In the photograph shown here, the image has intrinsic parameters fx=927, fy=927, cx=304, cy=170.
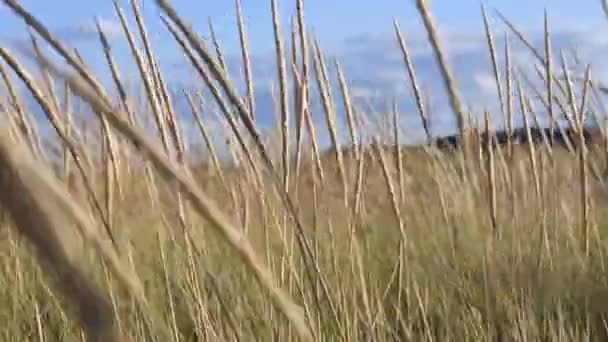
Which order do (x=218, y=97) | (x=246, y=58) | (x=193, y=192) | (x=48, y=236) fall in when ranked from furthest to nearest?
(x=246, y=58) → (x=218, y=97) → (x=193, y=192) → (x=48, y=236)

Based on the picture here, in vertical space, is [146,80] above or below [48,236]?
above

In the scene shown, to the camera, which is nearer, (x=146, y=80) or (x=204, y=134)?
(x=146, y=80)

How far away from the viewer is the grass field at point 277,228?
0.36 meters

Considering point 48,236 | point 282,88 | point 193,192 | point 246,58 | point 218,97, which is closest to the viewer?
point 48,236

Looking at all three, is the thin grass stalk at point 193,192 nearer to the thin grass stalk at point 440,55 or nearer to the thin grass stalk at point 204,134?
the thin grass stalk at point 440,55

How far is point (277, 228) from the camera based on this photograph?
5.37 feet

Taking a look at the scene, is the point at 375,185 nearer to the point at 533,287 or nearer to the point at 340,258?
the point at 340,258

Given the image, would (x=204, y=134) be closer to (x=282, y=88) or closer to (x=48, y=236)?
(x=282, y=88)

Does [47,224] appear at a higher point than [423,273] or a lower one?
higher

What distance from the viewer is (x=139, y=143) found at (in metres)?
0.35

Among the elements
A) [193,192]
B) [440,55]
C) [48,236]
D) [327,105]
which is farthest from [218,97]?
[327,105]

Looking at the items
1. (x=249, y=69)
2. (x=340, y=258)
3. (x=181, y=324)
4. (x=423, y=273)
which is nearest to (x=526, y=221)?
(x=423, y=273)

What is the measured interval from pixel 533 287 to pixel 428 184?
2649mm

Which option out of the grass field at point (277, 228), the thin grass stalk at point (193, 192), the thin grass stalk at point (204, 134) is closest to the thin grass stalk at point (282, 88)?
the grass field at point (277, 228)
